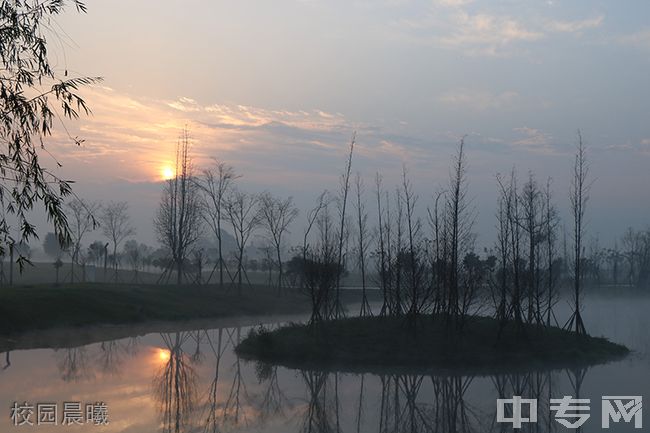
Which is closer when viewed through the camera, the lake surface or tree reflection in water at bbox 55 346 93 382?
the lake surface

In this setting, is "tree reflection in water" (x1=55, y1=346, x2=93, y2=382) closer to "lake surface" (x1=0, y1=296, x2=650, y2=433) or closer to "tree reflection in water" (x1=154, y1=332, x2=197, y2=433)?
"lake surface" (x1=0, y1=296, x2=650, y2=433)

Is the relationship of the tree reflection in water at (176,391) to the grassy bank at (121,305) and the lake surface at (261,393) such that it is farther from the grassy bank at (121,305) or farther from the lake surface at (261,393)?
the grassy bank at (121,305)

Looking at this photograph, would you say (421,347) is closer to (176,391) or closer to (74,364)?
(176,391)

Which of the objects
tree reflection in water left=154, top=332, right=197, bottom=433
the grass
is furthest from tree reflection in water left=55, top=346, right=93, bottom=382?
the grass

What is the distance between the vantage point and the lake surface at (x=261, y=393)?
9.10m

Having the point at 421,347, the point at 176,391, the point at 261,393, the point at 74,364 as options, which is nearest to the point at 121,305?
the point at 74,364

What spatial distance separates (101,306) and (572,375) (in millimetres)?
14828

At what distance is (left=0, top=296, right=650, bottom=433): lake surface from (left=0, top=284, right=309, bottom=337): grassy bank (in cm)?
394

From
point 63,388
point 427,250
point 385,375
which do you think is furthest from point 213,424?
point 427,250

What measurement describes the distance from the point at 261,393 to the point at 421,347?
500 centimetres

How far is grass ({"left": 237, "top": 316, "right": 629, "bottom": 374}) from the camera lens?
14625mm

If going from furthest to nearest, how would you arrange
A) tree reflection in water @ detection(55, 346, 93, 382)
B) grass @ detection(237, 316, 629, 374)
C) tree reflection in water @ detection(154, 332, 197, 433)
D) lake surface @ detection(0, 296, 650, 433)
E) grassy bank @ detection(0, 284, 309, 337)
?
grassy bank @ detection(0, 284, 309, 337) → grass @ detection(237, 316, 629, 374) → tree reflection in water @ detection(55, 346, 93, 382) → lake surface @ detection(0, 296, 650, 433) → tree reflection in water @ detection(154, 332, 197, 433)

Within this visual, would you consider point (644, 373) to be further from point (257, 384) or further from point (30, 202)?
point (30, 202)

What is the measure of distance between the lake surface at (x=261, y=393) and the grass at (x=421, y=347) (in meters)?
0.77
